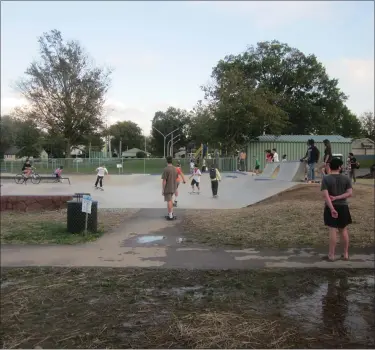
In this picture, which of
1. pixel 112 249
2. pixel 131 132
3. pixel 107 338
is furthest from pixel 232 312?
pixel 131 132

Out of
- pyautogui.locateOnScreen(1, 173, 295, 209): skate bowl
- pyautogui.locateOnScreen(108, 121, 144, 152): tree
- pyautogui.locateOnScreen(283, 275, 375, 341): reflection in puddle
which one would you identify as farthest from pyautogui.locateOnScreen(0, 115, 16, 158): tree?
pyautogui.locateOnScreen(108, 121, 144, 152): tree

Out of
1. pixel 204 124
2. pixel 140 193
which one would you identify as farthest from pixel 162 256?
pixel 204 124

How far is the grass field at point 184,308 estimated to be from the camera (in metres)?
3.38

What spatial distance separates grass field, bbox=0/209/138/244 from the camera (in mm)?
7818

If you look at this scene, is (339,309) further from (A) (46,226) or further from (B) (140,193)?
(B) (140,193)

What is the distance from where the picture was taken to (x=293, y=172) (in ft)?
51.9

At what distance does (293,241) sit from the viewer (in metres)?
7.47

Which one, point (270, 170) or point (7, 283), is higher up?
point (270, 170)

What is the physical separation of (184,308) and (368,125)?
8544 centimetres

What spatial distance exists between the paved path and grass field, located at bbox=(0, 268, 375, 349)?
1.28ft

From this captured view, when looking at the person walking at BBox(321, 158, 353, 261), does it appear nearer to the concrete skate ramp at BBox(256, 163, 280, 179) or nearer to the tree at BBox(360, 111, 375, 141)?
the concrete skate ramp at BBox(256, 163, 280, 179)

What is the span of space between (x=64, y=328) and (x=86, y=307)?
539mm

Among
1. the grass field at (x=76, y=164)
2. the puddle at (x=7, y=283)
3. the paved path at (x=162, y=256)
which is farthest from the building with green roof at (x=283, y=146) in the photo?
the puddle at (x=7, y=283)

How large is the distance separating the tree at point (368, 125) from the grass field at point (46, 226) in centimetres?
7762
